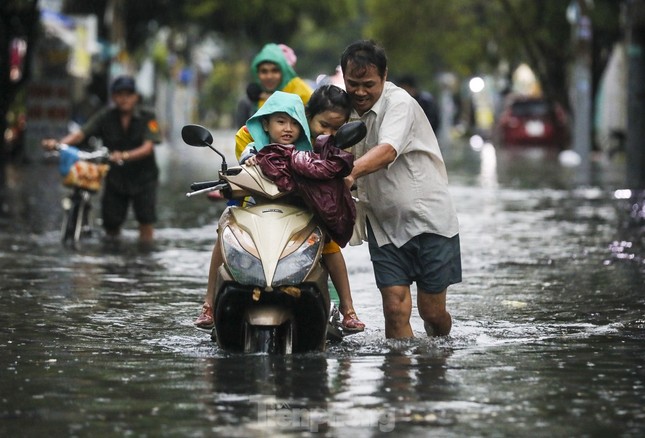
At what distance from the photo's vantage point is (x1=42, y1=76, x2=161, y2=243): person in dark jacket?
15.5 m

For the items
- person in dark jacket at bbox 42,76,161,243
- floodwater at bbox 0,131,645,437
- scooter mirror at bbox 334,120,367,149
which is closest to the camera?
floodwater at bbox 0,131,645,437

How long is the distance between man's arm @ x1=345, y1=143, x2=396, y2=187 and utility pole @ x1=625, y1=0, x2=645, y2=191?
21106 millimetres

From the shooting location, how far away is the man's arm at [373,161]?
827 centimetres

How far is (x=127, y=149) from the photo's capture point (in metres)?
15.9

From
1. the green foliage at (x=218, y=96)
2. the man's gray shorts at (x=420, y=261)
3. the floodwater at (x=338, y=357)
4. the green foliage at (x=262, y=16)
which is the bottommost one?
the floodwater at (x=338, y=357)

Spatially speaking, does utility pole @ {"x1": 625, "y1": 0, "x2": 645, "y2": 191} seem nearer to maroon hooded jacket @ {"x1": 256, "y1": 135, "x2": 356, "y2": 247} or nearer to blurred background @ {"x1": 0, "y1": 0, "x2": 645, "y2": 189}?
blurred background @ {"x1": 0, "y1": 0, "x2": 645, "y2": 189}

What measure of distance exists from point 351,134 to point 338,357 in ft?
3.99

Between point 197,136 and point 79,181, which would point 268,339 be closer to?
point 197,136

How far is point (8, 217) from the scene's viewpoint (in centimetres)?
2008

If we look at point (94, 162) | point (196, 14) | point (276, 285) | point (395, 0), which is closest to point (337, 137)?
point (276, 285)

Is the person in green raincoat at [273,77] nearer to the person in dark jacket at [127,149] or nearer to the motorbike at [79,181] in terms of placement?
the person in dark jacket at [127,149]

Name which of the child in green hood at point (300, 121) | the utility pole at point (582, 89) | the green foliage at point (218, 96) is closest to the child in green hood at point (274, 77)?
the child in green hood at point (300, 121)

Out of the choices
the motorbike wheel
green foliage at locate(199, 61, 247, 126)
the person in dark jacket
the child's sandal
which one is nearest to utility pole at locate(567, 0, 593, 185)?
the person in dark jacket

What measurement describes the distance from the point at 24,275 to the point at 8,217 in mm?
6916
